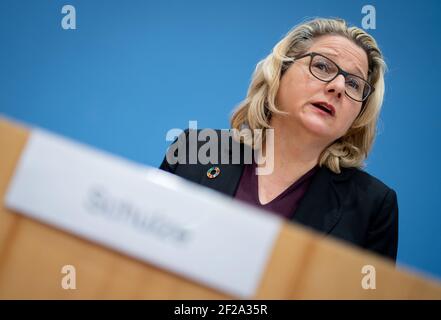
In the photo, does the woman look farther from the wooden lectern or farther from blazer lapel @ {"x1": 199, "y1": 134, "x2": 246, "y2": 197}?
the wooden lectern

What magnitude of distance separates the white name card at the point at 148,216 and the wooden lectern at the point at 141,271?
1 centimetres

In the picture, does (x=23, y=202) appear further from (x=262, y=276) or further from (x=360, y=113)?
(x=360, y=113)

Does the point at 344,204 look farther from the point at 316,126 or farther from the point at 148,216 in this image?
the point at 148,216

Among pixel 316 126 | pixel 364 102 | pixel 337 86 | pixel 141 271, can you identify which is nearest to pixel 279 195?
pixel 316 126

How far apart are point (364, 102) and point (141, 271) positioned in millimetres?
985

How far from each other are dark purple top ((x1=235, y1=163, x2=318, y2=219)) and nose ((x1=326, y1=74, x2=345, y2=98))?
0.23 metres

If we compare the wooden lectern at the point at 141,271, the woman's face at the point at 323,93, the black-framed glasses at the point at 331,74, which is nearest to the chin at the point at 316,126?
the woman's face at the point at 323,93

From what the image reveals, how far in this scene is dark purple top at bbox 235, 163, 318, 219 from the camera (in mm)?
919

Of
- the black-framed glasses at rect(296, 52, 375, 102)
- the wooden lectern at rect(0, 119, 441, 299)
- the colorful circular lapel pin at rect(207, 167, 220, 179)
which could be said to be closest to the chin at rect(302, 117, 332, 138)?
the black-framed glasses at rect(296, 52, 375, 102)

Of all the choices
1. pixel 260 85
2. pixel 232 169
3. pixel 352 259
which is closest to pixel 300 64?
pixel 260 85

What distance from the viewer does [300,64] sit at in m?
1.02

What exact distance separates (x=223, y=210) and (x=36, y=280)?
189mm

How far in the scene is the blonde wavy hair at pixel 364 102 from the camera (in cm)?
106
